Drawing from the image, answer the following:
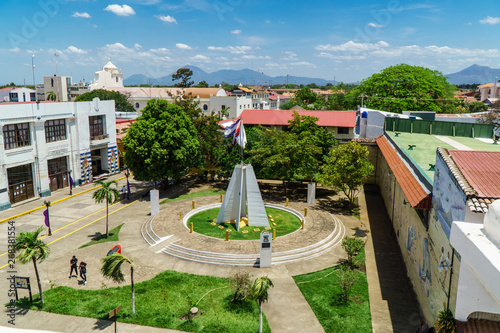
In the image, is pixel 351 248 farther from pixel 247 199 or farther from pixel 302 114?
pixel 302 114

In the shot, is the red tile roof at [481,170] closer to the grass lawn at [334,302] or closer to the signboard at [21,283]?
the grass lawn at [334,302]

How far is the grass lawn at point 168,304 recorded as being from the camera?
1667 cm

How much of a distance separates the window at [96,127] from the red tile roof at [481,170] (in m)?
40.7

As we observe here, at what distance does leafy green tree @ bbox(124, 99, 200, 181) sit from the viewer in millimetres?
35500

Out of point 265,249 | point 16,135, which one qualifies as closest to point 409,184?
point 265,249

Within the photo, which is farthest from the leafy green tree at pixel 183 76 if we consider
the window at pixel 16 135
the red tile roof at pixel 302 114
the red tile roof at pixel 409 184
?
the red tile roof at pixel 409 184

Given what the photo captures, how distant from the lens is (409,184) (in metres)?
19.8

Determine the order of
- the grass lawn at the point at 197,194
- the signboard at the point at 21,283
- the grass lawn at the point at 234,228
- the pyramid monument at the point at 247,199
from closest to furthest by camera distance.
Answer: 1. the signboard at the point at 21,283
2. the grass lawn at the point at 234,228
3. the pyramid monument at the point at 247,199
4. the grass lawn at the point at 197,194

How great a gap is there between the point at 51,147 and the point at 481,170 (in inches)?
1529

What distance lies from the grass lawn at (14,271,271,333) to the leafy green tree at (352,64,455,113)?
49.8 meters

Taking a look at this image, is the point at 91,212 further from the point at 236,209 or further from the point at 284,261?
the point at 284,261

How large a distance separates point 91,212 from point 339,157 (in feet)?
76.0

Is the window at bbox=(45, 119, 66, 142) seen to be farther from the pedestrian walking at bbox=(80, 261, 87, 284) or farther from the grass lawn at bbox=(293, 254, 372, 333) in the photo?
the grass lawn at bbox=(293, 254, 372, 333)


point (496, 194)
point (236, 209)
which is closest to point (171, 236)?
point (236, 209)
